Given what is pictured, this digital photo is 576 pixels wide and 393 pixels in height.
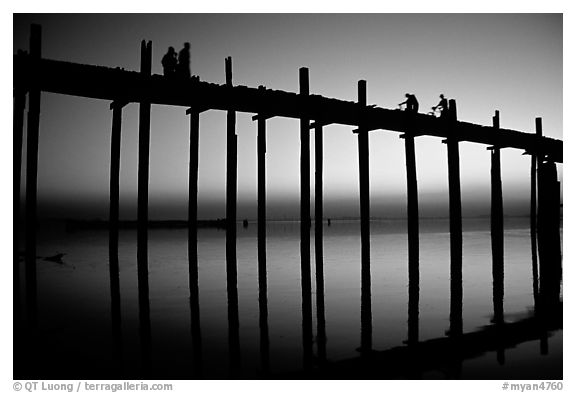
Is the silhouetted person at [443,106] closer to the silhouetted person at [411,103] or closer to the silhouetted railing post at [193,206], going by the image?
the silhouetted person at [411,103]

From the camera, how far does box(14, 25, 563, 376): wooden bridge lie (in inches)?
250

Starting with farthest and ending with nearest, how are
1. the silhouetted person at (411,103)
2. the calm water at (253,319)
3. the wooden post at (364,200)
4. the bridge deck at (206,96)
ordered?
the silhouetted person at (411,103), the wooden post at (364,200), the bridge deck at (206,96), the calm water at (253,319)

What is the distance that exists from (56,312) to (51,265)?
853 centimetres

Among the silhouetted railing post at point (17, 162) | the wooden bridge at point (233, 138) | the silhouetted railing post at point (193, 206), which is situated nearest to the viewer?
the silhouetted railing post at point (17, 162)

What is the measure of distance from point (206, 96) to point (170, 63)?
1.00 meters

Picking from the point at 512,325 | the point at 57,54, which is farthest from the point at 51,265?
the point at 512,325

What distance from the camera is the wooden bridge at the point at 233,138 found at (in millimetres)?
6359

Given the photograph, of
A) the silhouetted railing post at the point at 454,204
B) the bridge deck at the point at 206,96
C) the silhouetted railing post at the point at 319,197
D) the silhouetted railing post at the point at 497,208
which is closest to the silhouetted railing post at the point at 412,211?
the bridge deck at the point at 206,96

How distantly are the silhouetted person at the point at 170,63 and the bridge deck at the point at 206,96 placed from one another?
1.84ft

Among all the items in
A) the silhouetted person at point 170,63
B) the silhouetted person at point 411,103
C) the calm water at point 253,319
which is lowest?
the calm water at point 253,319

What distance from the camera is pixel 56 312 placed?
8.10 metres

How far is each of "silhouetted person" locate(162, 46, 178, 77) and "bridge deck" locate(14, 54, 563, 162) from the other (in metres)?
0.56

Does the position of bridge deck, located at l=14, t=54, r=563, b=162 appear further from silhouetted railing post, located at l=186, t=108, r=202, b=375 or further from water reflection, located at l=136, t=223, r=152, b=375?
water reflection, located at l=136, t=223, r=152, b=375

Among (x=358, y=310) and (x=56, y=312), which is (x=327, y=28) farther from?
(x=56, y=312)
